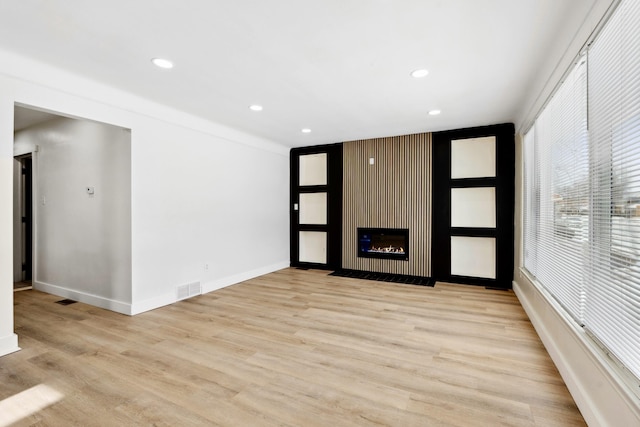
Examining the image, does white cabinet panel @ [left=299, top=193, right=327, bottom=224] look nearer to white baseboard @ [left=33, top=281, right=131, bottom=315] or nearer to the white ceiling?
the white ceiling

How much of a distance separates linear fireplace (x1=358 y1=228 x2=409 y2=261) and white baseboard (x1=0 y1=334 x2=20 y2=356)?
4.81 metres

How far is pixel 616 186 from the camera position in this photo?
1581mm

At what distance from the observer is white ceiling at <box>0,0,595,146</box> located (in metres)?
2.09

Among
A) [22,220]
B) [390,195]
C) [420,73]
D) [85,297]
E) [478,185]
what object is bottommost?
[85,297]

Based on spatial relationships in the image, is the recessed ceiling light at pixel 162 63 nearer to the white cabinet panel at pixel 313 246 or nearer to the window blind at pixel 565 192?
the window blind at pixel 565 192

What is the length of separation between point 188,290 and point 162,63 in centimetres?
296

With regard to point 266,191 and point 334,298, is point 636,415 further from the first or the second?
point 266,191

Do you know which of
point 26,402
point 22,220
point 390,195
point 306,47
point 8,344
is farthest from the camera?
point 390,195

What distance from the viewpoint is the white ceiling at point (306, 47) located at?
2.09m

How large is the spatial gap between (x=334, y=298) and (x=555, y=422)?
112 inches

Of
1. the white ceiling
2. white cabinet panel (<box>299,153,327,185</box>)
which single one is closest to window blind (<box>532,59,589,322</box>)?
the white ceiling

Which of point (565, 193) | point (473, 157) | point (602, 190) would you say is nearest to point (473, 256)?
point (473, 157)

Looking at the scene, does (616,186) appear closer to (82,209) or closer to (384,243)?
(384,243)

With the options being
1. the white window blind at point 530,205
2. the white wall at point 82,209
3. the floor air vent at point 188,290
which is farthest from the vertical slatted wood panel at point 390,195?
the white wall at point 82,209
